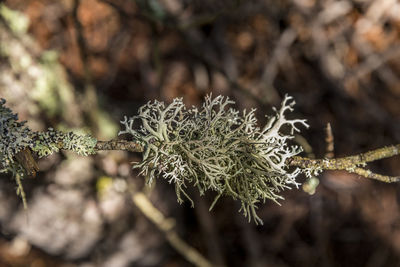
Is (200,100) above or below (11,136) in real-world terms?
above

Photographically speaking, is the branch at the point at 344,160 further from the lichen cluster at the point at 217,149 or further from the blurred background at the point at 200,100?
the blurred background at the point at 200,100

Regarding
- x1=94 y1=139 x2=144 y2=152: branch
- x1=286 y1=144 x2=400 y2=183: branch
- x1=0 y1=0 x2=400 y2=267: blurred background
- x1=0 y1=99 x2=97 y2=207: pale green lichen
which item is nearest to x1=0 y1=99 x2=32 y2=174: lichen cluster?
x1=0 y1=99 x2=97 y2=207: pale green lichen

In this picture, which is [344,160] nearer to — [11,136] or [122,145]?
[122,145]

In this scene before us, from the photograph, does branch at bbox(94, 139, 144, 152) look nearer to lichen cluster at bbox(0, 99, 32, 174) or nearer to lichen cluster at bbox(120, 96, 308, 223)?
lichen cluster at bbox(120, 96, 308, 223)

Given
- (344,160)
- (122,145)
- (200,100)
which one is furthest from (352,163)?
(200,100)

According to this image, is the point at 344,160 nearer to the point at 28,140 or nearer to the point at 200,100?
Result: the point at 28,140

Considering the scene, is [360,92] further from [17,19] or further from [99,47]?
[17,19]

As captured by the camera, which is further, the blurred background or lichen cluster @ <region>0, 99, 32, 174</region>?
the blurred background

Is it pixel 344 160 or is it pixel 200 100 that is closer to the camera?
pixel 344 160

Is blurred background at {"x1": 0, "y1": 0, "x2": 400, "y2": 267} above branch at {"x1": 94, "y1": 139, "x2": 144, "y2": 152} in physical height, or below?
above
